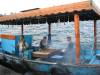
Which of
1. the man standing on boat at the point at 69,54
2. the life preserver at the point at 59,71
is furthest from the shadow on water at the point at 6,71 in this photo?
the life preserver at the point at 59,71

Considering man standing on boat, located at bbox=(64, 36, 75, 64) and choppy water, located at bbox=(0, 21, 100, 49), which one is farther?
choppy water, located at bbox=(0, 21, 100, 49)

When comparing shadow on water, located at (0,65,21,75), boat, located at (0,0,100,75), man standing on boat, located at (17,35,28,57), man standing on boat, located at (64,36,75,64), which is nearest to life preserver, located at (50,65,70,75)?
boat, located at (0,0,100,75)

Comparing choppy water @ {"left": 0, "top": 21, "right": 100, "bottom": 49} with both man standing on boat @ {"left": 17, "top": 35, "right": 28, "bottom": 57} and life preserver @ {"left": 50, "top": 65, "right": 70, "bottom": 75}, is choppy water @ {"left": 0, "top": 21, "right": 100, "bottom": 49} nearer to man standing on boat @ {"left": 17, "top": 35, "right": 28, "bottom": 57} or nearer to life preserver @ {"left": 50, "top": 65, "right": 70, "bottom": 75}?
man standing on boat @ {"left": 17, "top": 35, "right": 28, "bottom": 57}

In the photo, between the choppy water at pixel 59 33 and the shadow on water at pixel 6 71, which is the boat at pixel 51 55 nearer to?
the shadow on water at pixel 6 71

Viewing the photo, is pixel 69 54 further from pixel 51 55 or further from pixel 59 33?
pixel 59 33

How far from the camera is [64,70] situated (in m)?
10.7

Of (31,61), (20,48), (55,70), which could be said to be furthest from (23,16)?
(55,70)

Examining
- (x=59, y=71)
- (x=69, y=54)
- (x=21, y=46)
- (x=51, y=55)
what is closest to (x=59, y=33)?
(x=21, y=46)

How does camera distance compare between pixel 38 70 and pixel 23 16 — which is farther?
pixel 23 16

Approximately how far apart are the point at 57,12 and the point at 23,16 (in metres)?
2.63

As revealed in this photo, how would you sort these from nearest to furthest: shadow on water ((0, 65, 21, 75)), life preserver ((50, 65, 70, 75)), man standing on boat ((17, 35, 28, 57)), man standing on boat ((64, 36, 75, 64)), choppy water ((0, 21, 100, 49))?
life preserver ((50, 65, 70, 75)) → man standing on boat ((64, 36, 75, 64)) → man standing on boat ((17, 35, 28, 57)) → shadow on water ((0, 65, 21, 75)) → choppy water ((0, 21, 100, 49))

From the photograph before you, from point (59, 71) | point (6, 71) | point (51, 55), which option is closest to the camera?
point (59, 71)

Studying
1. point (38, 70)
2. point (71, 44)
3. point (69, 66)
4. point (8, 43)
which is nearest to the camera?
point (69, 66)

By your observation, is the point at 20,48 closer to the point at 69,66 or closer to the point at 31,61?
the point at 31,61
